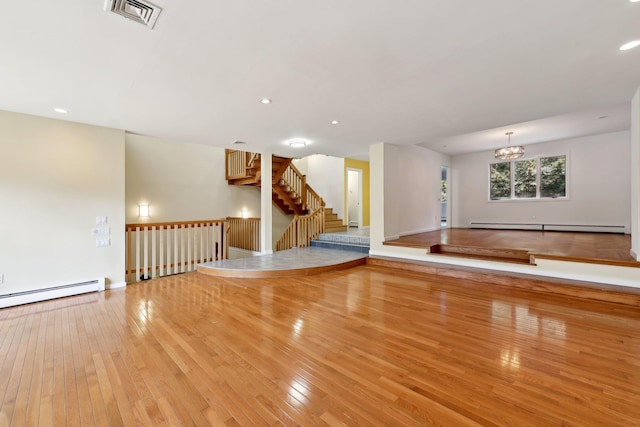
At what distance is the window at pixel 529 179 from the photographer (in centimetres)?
788

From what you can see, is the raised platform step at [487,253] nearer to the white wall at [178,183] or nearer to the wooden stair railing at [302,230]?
the wooden stair railing at [302,230]

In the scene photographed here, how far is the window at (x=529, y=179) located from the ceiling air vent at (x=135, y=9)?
32.1ft

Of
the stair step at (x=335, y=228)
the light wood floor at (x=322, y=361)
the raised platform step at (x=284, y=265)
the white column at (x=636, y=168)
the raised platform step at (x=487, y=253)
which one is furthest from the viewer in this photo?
the stair step at (x=335, y=228)

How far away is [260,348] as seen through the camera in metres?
2.53

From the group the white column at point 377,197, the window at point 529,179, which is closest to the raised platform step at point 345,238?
A: the white column at point 377,197

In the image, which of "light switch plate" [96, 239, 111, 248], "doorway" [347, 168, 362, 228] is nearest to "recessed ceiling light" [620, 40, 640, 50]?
"light switch plate" [96, 239, 111, 248]

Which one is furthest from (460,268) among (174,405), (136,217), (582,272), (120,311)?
(136,217)

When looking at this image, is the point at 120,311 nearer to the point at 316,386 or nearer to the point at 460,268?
the point at 316,386

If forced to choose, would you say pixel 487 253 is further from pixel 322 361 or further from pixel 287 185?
pixel 287 185

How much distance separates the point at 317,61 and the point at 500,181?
8528 millimetres

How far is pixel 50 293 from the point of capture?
4062 millimetres

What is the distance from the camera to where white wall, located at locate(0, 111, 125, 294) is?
153 inches

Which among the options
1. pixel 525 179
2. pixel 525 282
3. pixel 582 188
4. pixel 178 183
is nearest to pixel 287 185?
pixel 178 183

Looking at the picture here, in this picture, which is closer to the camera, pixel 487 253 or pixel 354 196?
pixel 487 253
